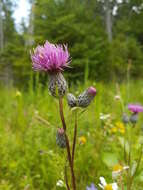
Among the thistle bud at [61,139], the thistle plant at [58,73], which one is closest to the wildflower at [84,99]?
the thistle plant at [58,73]

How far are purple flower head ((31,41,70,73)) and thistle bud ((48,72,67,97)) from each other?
0.13ft

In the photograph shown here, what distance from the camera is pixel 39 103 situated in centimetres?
400

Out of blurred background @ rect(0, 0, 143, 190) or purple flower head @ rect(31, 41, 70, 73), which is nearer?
purple flower head @ rect(31, 41, 70, 73)

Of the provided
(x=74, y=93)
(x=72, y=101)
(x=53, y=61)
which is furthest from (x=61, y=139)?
(x=74, y=93)

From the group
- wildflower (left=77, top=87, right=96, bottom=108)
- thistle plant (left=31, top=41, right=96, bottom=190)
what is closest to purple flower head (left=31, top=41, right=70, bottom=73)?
thistle plant (left=31, top=41, right=96, bottom=190)

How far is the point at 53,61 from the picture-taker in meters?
0.97

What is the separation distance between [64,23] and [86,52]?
89cm

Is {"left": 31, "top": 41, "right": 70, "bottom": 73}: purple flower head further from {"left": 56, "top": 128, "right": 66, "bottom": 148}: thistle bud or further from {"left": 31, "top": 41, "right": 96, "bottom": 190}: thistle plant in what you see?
{"left": 56, "top": 128, "right": 66, "bottom": 148}: thistle bud

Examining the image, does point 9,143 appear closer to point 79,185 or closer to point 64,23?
point 79,185

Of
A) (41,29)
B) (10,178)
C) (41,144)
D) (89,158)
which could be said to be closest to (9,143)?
(41,144)

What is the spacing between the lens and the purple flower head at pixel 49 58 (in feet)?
3.19

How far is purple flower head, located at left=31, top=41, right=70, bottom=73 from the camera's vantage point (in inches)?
38.2

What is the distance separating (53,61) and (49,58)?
0.05 ft

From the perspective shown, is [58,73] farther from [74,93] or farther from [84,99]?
[74,93]
